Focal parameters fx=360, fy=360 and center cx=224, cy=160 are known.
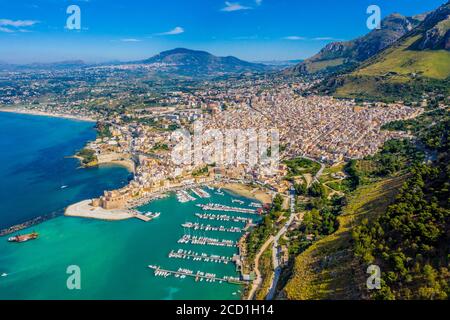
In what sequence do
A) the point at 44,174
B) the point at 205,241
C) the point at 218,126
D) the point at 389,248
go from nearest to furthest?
the point at 389,248 < the point at 205,241 < the point at 44,174 < the point at 218,126

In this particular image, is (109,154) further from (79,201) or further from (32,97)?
(32,97)

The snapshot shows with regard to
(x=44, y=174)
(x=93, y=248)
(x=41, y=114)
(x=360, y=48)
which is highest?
(x=360, y=48)

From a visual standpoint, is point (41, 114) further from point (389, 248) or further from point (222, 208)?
point (389, 248)

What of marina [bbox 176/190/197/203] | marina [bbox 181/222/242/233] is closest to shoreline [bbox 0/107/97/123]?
marina [bbox 176/190/197/203]

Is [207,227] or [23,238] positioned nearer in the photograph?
[23,238]

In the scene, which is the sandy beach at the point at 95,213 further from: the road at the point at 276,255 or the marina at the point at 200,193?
the road at the point at 276,255

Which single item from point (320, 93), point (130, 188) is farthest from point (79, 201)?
point (320, 93)

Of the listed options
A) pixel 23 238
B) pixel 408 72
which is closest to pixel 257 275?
pixel 23 238
